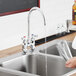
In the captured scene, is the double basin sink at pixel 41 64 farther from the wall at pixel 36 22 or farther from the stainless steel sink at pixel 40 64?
the wall at pixel 36 22

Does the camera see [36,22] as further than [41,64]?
Yes

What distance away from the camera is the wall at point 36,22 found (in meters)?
2.62

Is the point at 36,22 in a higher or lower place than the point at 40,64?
higher

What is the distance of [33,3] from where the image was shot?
2957 mm

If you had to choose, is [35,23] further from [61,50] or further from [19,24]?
[61,50]

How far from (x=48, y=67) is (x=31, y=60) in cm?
16

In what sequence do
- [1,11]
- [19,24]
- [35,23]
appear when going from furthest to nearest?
1. [35,23]
2. [19,24]
3. [1,11]

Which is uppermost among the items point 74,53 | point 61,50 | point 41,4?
point 41,4

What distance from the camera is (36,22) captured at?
9.91 feet

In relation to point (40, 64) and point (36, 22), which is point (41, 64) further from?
point (36, 22)

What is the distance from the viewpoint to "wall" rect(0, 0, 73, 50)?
8.59ft

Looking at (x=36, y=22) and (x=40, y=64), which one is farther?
(x=36, y=22)

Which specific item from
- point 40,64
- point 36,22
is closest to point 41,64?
point 40,64

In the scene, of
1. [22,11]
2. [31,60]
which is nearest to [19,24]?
[22,11]
